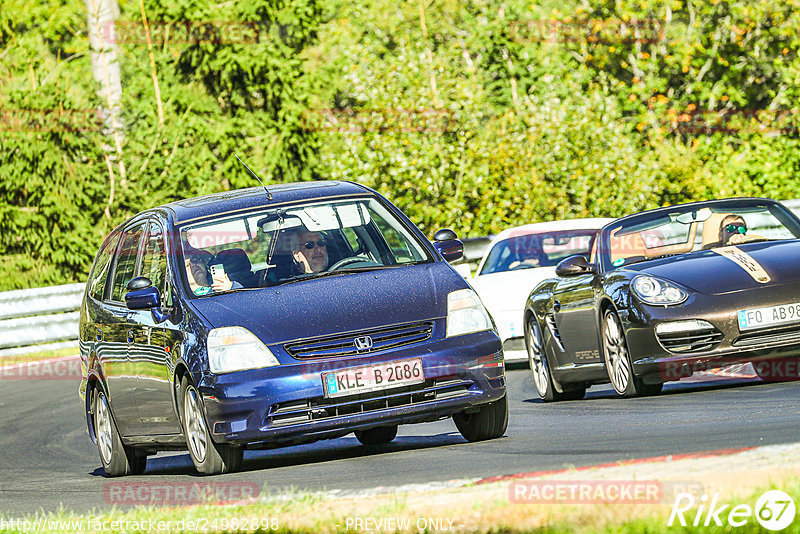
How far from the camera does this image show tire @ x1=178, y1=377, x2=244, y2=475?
815 centimetres

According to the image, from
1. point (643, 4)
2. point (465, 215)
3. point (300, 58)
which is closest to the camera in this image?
point (465, 215)

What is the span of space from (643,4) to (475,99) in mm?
10888

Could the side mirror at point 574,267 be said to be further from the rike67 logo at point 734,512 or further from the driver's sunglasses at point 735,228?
the rike67 logo at point 734,512

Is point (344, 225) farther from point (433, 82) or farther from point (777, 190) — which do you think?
point (777, 190)

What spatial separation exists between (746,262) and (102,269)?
4597 millimetres

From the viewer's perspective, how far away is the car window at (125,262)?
9.95m

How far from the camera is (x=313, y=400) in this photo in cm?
787

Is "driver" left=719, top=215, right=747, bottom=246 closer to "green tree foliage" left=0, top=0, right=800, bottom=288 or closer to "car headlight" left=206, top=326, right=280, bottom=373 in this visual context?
"car headlight" left=206, top=326, right=280, bottom=373

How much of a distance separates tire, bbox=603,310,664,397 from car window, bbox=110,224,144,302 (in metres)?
3.43

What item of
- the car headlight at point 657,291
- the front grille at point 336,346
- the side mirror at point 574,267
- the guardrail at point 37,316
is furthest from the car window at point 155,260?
the guardrail at point 37,316

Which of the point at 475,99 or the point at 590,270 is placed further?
the point at 475,99

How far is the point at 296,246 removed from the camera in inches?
353

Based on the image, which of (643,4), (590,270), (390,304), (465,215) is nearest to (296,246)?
(390,304)

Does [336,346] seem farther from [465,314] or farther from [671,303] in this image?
[671,303]
